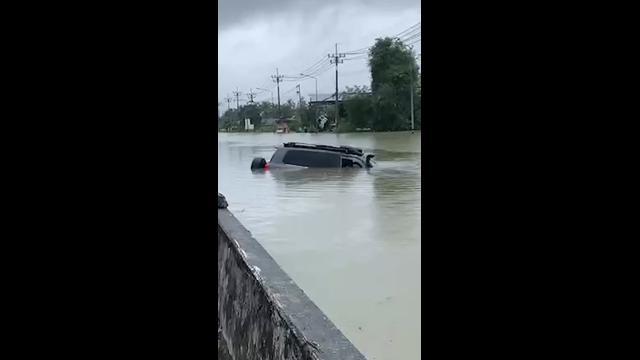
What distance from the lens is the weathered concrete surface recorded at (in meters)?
2.62

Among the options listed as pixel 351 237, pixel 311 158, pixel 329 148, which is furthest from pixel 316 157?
pixel 351 237

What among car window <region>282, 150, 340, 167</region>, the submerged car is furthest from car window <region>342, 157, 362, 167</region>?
car window <region>282, 150, 340, 167</region>

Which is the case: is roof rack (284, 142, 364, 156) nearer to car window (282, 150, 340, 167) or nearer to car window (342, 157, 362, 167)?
car window (282, 150, 340, 167)

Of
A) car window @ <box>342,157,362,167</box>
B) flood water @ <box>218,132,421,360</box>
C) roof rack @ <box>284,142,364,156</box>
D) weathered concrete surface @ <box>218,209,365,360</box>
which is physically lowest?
flood water @ <box>218,132,421,360</box>

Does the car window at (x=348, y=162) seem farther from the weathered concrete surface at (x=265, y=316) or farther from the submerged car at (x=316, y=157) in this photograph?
the weathered concrete surface at (x=265, y=316)

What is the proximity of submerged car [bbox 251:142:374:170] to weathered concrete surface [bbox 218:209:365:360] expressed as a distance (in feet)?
48.3

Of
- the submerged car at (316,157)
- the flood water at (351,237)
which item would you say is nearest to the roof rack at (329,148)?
the submerged car at (316,157)

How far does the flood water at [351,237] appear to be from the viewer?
5.68 m

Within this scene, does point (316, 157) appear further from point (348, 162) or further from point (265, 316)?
point (265, 316)

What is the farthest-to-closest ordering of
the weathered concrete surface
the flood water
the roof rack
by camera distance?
the roof rack
the flood water
the weathered concrete surface
